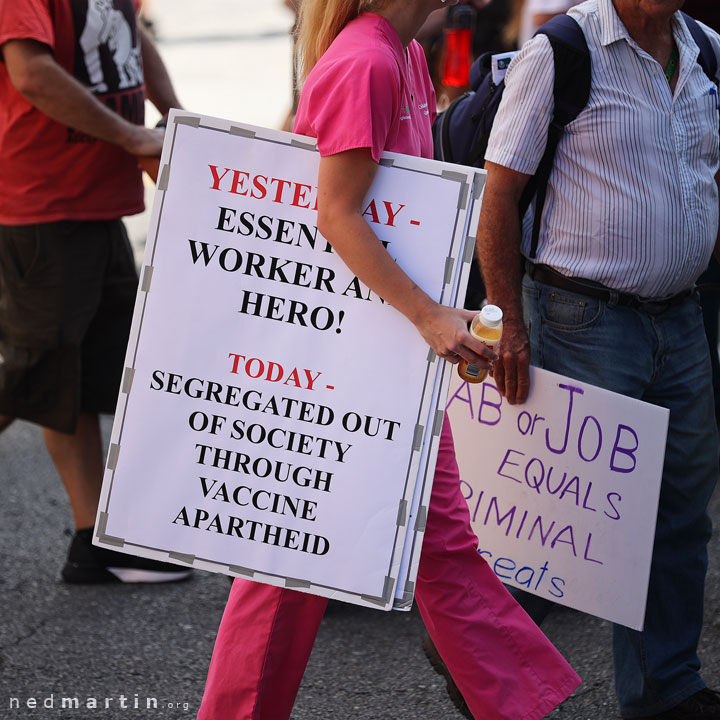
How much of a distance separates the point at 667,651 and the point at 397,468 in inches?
40.9

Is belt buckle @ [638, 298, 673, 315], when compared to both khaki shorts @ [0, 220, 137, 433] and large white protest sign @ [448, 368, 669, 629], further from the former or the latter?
khaki shorts @ [0, 220, 137, 433]

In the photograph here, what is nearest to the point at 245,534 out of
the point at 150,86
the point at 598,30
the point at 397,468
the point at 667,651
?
the point at 397,468

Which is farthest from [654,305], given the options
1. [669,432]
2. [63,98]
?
[63,98]

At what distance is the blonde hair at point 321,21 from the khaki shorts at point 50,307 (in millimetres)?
1541

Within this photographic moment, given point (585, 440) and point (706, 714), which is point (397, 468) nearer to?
point (585, 440)

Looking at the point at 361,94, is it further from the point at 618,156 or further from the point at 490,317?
the point at 618,156

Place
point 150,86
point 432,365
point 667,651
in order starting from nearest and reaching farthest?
point 432,365
point 667,651
point 150,86

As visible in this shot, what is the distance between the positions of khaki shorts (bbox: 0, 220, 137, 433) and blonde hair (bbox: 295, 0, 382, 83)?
154 centimetres

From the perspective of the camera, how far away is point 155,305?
2367 mm

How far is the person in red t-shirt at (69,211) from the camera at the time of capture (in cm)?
362

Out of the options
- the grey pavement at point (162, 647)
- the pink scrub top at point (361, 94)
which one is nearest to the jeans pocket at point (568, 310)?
the pink scrub top at point (361, 94)

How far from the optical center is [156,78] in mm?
4211

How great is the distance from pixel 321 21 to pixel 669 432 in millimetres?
1332

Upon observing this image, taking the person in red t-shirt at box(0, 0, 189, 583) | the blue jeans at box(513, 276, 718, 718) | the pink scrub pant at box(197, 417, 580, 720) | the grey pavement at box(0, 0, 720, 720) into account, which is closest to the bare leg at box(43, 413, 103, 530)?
the person in red t-shirt at box(0, 0, 189, 583)
